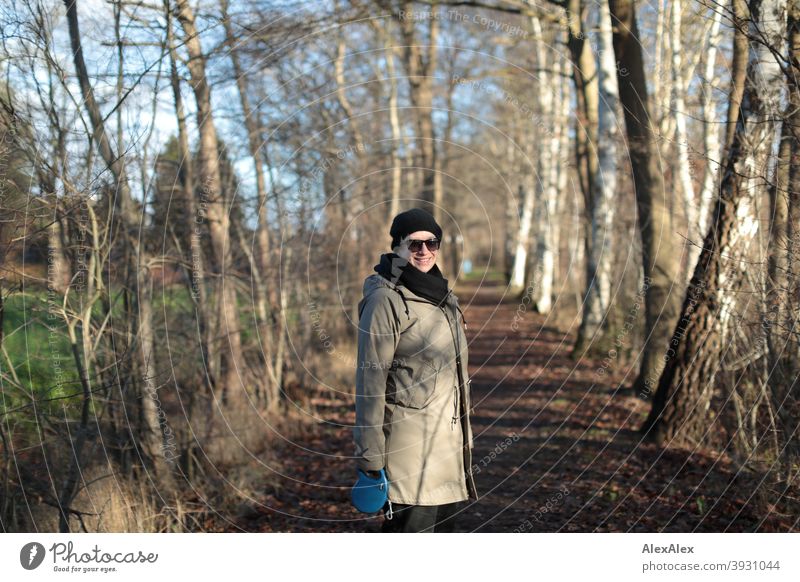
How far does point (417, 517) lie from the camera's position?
161 inches

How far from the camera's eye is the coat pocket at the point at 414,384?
13.1ft

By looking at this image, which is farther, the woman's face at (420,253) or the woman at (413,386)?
the woman's face at (420,253)

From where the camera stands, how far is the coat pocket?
400 centimetres

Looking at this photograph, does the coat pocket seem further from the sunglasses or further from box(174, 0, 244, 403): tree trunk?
box(174, 0, 244, 403): tree trunk

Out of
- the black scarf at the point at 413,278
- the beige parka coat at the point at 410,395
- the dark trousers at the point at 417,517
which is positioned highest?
the black scarf at the point at 413,278

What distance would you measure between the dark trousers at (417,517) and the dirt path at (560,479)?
4.97 ft

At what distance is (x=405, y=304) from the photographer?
4027mm

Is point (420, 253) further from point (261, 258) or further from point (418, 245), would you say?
point (261, 258)

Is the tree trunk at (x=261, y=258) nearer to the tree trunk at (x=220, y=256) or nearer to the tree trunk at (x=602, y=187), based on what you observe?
the tree trunk at (x=220, y=256)

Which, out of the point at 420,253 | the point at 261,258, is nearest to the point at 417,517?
the point at 420,253

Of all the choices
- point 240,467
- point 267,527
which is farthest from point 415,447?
point 240,467

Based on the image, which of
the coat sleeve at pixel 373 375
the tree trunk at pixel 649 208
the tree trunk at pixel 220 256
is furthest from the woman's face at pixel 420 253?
the tree trunk at pixel 649 208

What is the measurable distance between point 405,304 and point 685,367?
433 cm

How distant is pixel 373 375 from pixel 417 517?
32.8 inches
